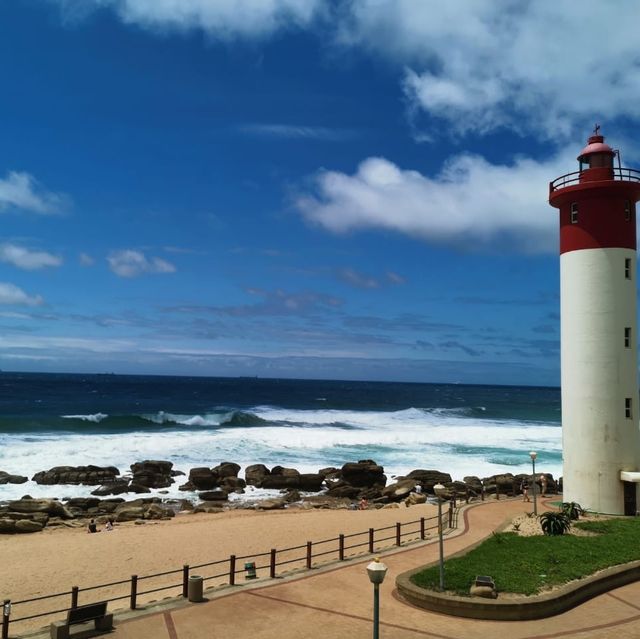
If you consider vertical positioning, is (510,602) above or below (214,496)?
above

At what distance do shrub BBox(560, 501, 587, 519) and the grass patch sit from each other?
132 centimetres

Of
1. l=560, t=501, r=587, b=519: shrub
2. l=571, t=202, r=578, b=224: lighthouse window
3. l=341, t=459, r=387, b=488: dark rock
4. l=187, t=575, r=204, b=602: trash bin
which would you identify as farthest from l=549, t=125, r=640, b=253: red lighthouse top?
l=341, t=459, r=387, b=488: dark rock

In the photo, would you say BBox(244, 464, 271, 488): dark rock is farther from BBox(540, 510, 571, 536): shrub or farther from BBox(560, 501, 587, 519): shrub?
BBox(540, 510, 571, 536): shrub

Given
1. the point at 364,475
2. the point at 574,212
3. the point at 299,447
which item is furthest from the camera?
the point at 299,447

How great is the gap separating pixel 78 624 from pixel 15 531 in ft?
48.8

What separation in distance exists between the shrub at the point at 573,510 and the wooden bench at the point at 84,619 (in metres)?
13.2

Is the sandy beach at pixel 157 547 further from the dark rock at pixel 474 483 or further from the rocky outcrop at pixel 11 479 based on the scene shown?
the rocky outcrop at pixel 11 479

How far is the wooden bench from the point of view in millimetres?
10562

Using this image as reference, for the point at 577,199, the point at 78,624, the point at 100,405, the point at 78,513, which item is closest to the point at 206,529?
the point at 78,513

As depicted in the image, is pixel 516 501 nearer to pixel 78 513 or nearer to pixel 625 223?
pixel 625 223

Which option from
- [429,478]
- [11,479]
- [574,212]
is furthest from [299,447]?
[574,212]

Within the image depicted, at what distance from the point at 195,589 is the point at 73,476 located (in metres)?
25.5

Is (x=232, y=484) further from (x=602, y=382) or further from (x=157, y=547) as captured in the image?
(x=602, y=382)

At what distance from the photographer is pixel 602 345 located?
→ 62.3 ft
